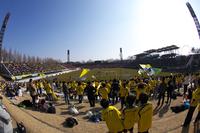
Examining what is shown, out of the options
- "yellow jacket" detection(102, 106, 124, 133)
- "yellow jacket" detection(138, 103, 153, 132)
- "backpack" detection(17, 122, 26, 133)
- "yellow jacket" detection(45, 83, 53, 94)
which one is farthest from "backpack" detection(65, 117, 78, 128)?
"yellow jacket" detection(45, 83, 53, 94)

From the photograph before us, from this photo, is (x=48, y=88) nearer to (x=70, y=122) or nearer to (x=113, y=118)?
(x=70, y=122)

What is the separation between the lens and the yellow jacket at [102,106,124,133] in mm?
8312

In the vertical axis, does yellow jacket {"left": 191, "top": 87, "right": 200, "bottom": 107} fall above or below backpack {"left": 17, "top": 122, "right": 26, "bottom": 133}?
above

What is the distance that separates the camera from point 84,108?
76.7 ft

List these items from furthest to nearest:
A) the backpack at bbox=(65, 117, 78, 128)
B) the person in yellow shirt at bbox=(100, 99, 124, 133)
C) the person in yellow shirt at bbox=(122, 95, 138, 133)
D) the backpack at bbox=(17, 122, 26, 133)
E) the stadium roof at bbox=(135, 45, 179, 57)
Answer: the stadium roof at bbox=(135, 45, 179, 57) → the backpack at bbox=(65, 117, 78, 128) → the backpack at bbox=(17, 122, 26, 133) → the person in yellow shirt at bbox=(122, 95, 138, 133) → the person in yellow shirt at bbox=(100, 99, 124, 133)

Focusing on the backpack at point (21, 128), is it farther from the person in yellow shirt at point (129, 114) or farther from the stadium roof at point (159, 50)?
the stadium roof at point (159, 50)

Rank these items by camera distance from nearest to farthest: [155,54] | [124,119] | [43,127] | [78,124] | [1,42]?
[124,119] < [43,127] < [78,124] < [1,42] < [155,54]

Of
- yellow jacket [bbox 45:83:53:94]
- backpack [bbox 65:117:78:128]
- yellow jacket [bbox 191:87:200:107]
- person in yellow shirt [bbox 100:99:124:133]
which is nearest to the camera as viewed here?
person in yellow shirt [bbox 100:99:124:133]

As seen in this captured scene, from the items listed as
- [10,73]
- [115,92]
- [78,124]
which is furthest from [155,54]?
[78,124]

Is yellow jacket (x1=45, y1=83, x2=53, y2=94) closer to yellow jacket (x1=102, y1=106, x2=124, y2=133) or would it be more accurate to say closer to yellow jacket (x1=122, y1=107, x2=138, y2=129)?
yellow jacket (x1=122, y1=107, x2=138, y2=129)

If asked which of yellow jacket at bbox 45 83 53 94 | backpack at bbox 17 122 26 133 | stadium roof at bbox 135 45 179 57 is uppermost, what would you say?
stadium roof at bbox 135 45 179 57

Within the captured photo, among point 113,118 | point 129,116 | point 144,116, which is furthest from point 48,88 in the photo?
point 144,116

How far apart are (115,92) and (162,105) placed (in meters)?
4.35

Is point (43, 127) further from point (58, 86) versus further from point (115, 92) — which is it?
point (58, 86)
